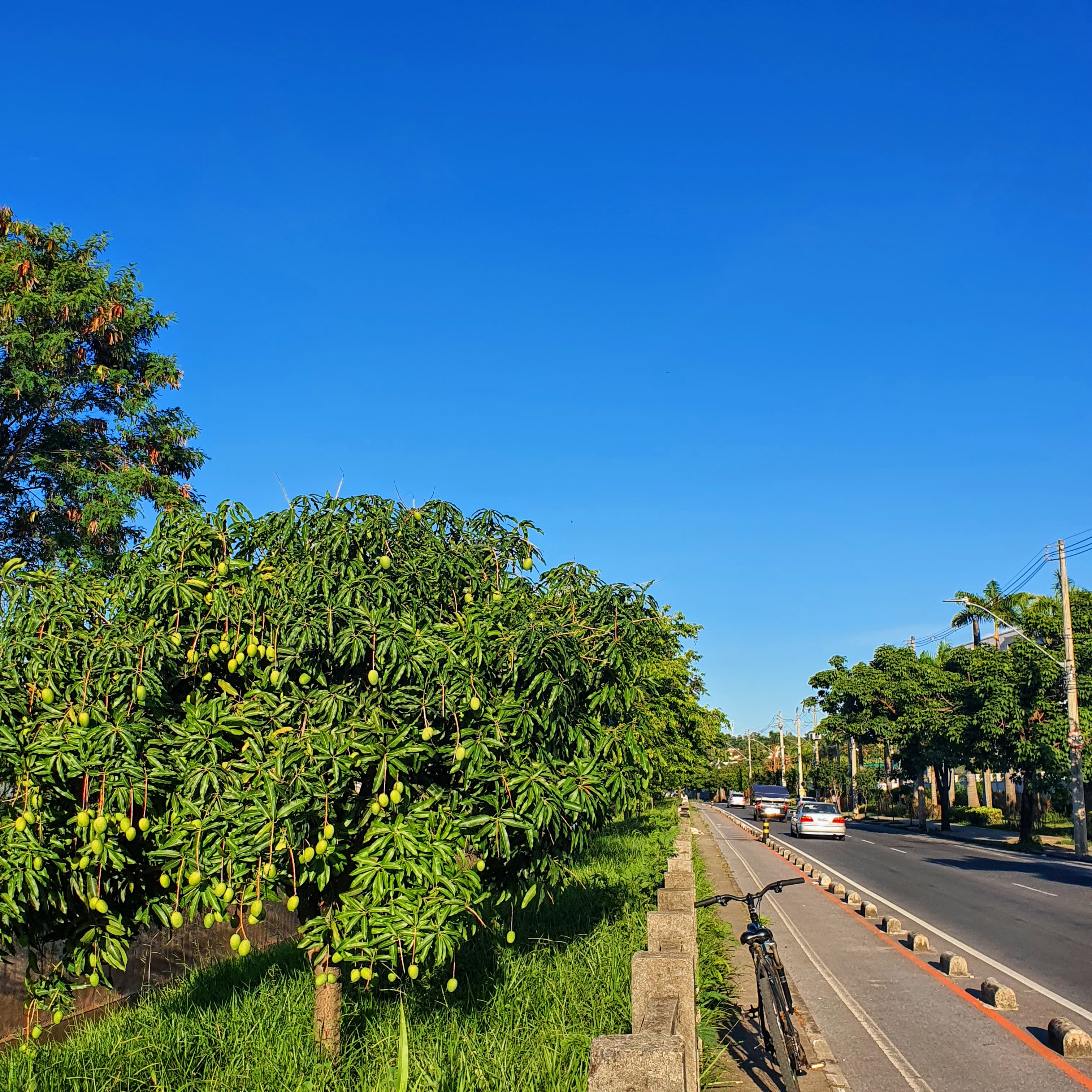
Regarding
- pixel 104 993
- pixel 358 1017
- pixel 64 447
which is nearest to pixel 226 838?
pixel 358 1017

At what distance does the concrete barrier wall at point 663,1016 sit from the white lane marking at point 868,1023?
67.0 inches

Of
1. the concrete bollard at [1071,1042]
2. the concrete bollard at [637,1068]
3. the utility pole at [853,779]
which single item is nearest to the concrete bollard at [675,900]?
the concrete bollard at [1071,1042]

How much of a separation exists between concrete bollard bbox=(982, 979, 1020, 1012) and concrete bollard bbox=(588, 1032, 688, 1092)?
7118 mm

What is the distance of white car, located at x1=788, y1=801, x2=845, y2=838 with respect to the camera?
36.1 m

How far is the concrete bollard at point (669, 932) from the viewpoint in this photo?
6512 millimetres

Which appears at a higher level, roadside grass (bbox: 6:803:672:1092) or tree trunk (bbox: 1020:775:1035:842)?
tree trunk (bbox: 1020:775:1035:842)

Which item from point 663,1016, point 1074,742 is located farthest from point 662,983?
point 1074,742

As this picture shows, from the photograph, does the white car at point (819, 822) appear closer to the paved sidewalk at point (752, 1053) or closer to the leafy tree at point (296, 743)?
the paved sidewalk at point (752, 1053)

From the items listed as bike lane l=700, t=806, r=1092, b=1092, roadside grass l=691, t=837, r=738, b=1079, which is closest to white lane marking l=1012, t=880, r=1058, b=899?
bike lane l=700, t=806, r=1092, b=1092

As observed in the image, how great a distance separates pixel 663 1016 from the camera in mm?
5039

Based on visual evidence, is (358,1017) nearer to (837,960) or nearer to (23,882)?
(23,882)

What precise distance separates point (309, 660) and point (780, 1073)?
4233mm

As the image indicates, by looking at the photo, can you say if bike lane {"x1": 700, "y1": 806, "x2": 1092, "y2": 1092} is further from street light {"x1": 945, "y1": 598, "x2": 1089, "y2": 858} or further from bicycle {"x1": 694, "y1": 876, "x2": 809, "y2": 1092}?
street light {"x1": 945, "y1": 598, "x2": 1089, "y2": 858}

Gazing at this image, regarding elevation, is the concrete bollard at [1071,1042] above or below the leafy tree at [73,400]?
below
